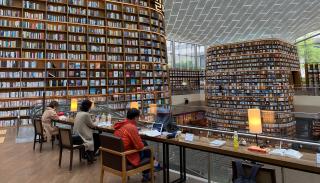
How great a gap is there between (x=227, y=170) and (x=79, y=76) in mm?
6727

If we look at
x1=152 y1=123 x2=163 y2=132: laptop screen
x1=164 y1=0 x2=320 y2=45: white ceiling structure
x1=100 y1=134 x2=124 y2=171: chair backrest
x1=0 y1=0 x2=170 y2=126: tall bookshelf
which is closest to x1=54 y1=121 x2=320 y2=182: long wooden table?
x1=152 y1=123 x2=163 y2=132: laptop screen

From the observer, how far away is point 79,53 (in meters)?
8.34

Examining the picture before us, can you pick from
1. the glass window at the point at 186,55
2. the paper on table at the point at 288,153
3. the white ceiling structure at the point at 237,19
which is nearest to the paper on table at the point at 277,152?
the paper on table at the point at 288,153

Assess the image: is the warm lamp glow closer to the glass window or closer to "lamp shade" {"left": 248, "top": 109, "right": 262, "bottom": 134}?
"lamp shade" {"left": 248, "top": 109, "right": 262, "bottom": 134}

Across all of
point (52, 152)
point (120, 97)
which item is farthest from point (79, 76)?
point (52, 152)

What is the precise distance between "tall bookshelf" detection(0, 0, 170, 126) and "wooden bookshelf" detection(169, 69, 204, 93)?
798cm

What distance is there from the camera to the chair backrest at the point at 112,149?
95.3 inches

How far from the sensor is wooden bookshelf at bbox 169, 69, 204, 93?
18562 mm

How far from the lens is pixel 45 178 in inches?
123

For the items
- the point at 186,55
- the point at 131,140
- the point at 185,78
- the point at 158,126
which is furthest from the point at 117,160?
the point at 186,55

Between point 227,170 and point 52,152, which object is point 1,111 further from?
point 227,170

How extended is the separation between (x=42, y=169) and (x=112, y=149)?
172 cm

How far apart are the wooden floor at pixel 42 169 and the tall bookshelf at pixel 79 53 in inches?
130

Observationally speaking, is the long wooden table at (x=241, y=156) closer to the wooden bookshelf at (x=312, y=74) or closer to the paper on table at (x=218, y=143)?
the paper on table at (x=218, y=143)
